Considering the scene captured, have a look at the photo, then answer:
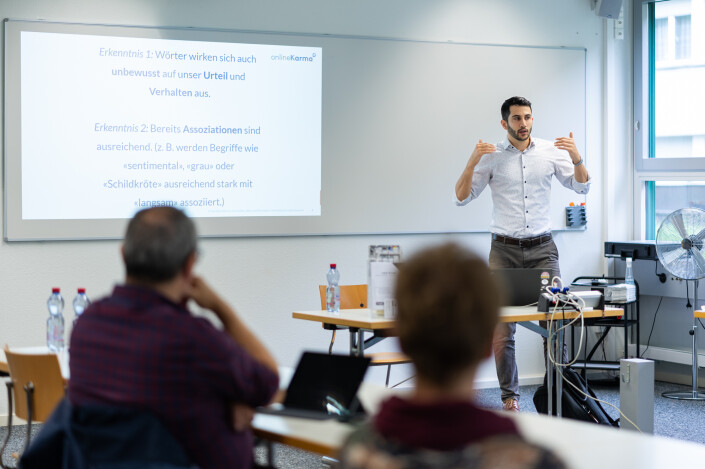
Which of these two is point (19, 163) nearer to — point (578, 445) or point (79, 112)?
point (79, 112)

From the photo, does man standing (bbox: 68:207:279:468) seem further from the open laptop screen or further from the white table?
the open laptop screen

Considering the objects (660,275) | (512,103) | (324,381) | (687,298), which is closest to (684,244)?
(687,298)

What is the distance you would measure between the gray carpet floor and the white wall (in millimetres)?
412

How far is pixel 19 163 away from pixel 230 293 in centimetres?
152

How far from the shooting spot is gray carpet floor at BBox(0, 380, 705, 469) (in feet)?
14.8

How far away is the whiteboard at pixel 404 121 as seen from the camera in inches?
227

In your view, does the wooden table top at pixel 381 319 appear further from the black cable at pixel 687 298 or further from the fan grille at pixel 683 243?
the black cable at pixel 687 298

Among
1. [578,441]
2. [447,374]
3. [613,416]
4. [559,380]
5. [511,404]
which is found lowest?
[613,416]

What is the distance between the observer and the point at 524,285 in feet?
14.3

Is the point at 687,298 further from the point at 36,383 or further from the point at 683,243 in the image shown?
the point at 36,383

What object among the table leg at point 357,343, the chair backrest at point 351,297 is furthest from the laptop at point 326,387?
→ the chair backrest at point 351,297

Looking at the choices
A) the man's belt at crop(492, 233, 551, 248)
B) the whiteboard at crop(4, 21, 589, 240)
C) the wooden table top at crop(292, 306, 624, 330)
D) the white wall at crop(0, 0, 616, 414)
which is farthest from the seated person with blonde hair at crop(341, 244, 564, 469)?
the whiteboard at crop(4, 21, 589, 240)

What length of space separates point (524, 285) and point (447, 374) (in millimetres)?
3283

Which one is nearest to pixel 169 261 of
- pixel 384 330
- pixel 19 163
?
pixel 384 330
